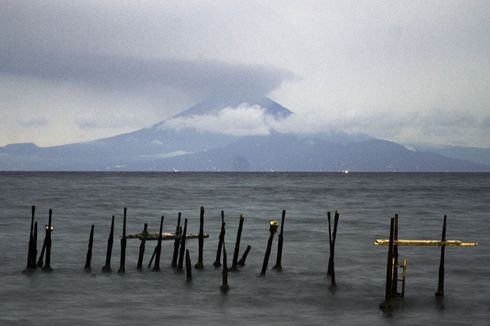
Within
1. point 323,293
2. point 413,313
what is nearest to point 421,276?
point 323,293

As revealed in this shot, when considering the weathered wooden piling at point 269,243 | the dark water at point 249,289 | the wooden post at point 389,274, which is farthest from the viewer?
the weathered wooden piling at point 269,243

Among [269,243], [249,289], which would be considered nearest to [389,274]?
[249,289]

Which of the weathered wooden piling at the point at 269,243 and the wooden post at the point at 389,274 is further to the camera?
the weathered wooden piling at the point at 269,243

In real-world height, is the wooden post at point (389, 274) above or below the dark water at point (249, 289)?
above

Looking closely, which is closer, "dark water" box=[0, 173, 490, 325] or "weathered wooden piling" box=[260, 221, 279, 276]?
"dark water" box=[0, 173, 490, 325]

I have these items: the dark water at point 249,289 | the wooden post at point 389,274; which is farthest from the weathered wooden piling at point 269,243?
the wooden post at point 389,274

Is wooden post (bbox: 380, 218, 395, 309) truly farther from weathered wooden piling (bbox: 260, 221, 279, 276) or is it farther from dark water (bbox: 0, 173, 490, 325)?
weathered wooden piling (bbox: 260, 221, 279, 276)

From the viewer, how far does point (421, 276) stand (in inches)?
1398

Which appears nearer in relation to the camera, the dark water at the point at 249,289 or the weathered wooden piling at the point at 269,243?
the dark water at the point at 249,289

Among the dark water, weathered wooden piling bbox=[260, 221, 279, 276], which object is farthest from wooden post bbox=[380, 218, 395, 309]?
weathered wooden piling bbox=[260, 221, 279, 276]

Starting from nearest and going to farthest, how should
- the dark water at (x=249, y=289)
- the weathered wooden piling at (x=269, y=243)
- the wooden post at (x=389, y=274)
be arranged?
the wooden post at (x=389, y=274) → the dark water at (x=249, y=289) → the weathered wooden piling at (x=269, y=243)

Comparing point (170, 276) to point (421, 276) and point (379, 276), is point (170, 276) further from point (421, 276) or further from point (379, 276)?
point (421, 276)

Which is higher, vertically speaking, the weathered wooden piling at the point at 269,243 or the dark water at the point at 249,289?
the weathered wooden piling at the point at 269,243

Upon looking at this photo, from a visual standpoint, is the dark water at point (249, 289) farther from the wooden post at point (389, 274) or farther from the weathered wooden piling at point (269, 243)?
the wooden post at point (389, 274)
